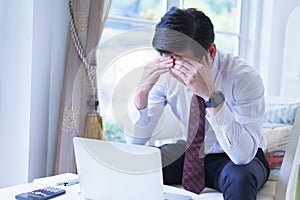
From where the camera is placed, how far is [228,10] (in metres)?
2.95

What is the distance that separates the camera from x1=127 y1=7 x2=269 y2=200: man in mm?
1341

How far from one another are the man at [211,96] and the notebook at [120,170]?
0.38 m

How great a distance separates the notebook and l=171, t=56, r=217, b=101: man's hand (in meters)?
0.40

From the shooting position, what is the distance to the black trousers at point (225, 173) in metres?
1.30

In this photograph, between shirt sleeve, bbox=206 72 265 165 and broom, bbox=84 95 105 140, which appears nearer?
shirt sleeve, bbox=206 72 265 165

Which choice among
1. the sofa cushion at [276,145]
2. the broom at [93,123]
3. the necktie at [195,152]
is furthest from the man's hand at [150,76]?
the sofa cushion at [276,145]

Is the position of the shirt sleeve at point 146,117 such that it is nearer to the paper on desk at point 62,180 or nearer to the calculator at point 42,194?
the paper on desk at point 62,180

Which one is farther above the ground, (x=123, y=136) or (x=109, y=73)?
(x=109, y=73)

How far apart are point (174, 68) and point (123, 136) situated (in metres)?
0.41

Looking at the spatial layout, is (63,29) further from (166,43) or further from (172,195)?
(172,195)

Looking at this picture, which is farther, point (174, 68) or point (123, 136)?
point (123, 136)

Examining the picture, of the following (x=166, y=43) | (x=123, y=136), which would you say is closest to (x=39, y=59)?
(x=123, y=136)

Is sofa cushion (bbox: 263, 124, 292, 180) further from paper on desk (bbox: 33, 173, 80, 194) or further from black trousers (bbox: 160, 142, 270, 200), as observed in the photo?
paper on desk (bbox: 33, 173, 80, 194)

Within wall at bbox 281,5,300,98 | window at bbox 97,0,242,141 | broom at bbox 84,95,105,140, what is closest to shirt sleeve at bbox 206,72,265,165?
window at bbox 97,0,242,141
